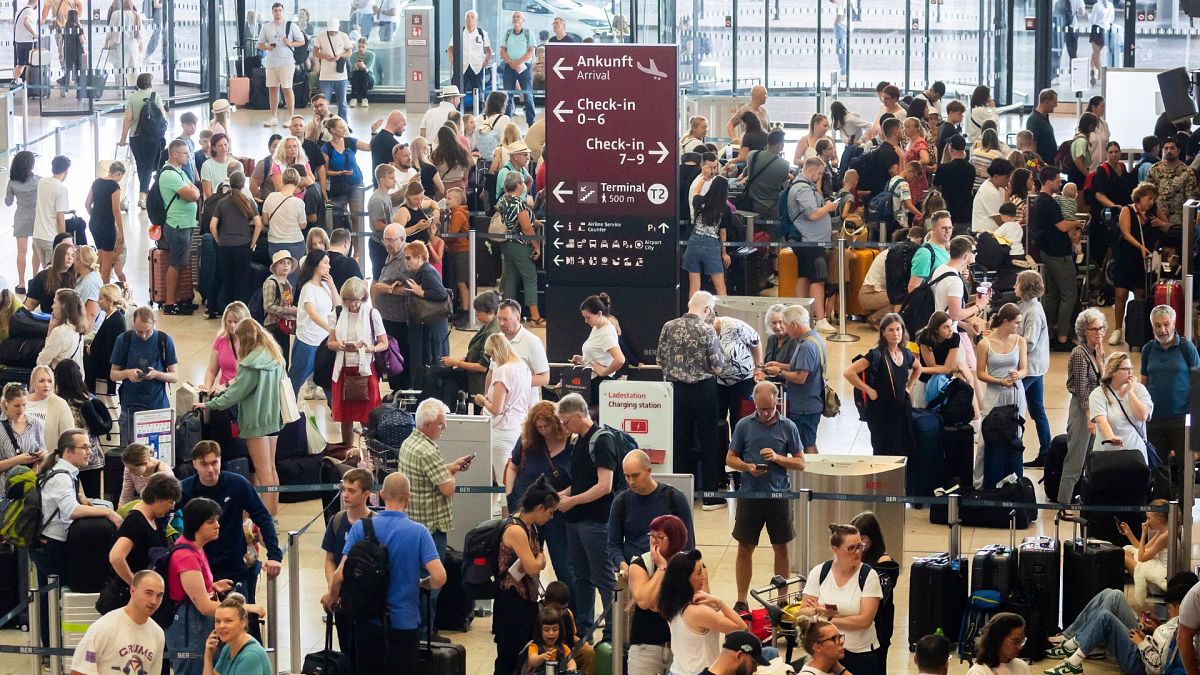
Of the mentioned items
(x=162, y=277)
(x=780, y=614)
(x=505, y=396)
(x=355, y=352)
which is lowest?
(x=780, y=614)

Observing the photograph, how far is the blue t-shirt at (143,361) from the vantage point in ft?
43.1

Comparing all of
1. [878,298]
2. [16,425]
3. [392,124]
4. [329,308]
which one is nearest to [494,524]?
[16,425]

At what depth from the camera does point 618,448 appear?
36.2 feet

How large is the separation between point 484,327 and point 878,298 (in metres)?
5.04

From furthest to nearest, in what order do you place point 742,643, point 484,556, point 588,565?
1. point 588,565
2. point 484,556
3. point 742,643

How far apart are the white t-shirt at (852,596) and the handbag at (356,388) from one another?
494cm

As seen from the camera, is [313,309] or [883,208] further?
[883,208]

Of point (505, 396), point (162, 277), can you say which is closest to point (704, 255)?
point (505, 396)

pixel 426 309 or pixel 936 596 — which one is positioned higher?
pixel 426 309

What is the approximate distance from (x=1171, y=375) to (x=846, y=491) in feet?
8.57

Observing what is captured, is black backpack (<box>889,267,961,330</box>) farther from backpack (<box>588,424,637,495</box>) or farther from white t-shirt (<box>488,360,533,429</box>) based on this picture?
backpack (<box>588,424,637,495</box>)

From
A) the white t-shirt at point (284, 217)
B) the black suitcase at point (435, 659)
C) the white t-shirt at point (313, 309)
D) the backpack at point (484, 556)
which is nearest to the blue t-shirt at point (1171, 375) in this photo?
the backpack at point (484, 556)

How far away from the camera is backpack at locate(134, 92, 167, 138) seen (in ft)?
74.7

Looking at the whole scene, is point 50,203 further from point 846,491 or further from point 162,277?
point 846,491
